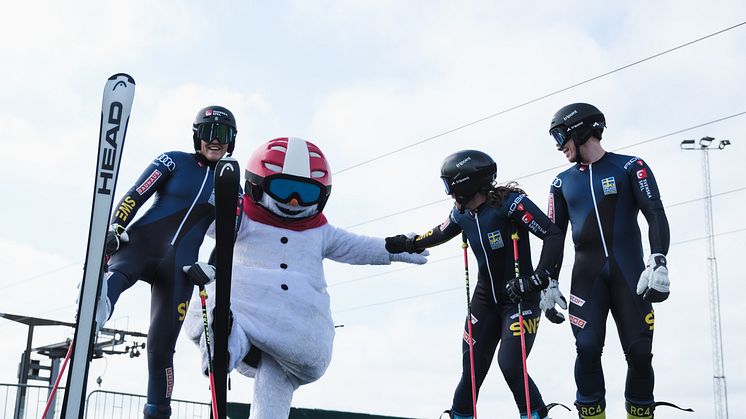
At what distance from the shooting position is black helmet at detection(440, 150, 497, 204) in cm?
609

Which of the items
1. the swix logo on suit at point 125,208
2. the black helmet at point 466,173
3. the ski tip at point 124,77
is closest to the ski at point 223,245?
the ski tip at point 124,77

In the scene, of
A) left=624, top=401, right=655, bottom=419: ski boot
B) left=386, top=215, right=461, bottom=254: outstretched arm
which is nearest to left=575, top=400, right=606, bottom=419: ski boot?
left=624, top=401, right=655, bottom=419: ski boot

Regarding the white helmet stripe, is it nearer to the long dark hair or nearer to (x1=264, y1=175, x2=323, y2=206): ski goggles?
(x1=264, y1=175, x2=323, y2=206): ski goggles

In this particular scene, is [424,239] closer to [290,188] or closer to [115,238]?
[290,188]

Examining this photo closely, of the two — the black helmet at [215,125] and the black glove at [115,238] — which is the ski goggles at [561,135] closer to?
the black helmet at [215,125]

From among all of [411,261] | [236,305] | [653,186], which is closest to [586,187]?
[653,186]

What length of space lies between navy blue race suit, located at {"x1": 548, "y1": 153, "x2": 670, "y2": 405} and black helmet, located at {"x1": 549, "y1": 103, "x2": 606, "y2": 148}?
0.21 m

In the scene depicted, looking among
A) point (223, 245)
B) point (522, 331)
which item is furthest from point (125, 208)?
point (522, 331)

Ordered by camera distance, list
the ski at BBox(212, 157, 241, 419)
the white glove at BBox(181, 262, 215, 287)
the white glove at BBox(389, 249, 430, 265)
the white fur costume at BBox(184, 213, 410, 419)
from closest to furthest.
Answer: the ski at BBox(212, 157, 241, 419) → the white glove at BBox(181, 262, 215, 287) → the white fur costume at BBox(184, 213, 410, 419) → the white glove at BBox(389, 249, 430, 265)

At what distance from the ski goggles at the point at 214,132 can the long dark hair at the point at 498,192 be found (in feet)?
6.46

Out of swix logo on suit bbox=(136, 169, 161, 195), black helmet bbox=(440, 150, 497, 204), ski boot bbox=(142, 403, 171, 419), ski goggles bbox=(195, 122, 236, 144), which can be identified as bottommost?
ski boot bbox=(142, 403, 171, 419)

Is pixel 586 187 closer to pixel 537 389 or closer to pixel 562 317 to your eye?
pixel 562 317

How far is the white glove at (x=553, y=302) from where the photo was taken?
5.69m

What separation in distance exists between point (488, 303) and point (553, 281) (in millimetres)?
626
